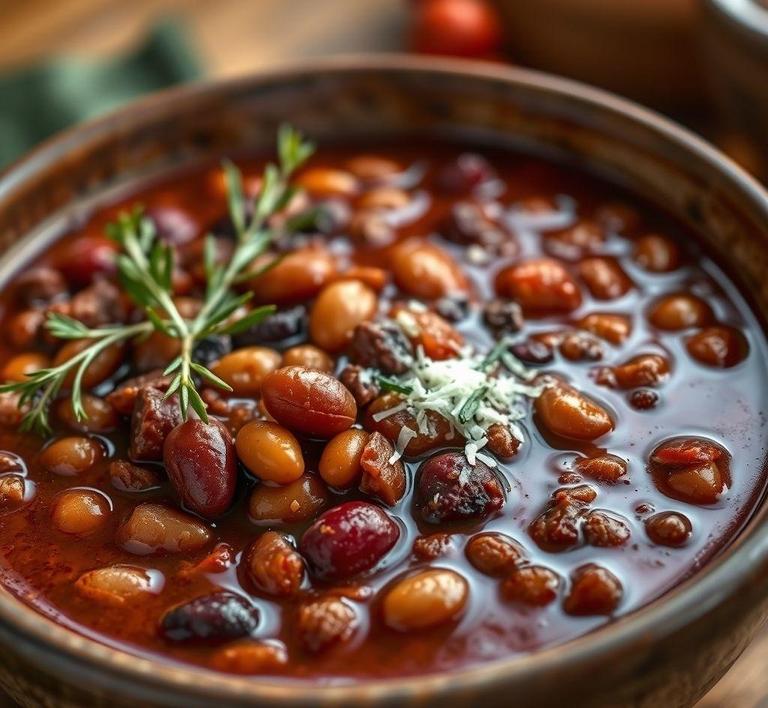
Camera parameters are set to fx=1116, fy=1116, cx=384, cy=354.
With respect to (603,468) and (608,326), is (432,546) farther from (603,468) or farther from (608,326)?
(608,326)

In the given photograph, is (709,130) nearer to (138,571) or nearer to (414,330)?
(414,330)

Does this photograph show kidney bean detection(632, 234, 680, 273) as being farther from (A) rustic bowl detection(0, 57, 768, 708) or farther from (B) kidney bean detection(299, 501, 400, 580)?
(B) kidney bean detection(299, 501, 400, 580)

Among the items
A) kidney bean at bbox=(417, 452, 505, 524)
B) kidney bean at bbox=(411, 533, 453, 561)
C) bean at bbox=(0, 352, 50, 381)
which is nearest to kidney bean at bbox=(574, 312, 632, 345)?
kidney bean at bbox=(417, 452, 505, 524)

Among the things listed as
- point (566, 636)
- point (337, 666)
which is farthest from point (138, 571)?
point (566, 636)

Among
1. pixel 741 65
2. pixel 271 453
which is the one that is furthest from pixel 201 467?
pixel 741 65

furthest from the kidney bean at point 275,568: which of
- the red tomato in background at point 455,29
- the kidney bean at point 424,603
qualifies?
the red tomato in background at point 455,29

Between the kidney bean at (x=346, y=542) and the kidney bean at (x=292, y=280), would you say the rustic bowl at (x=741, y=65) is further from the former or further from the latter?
the kidney bean at (x=346, y=542)
